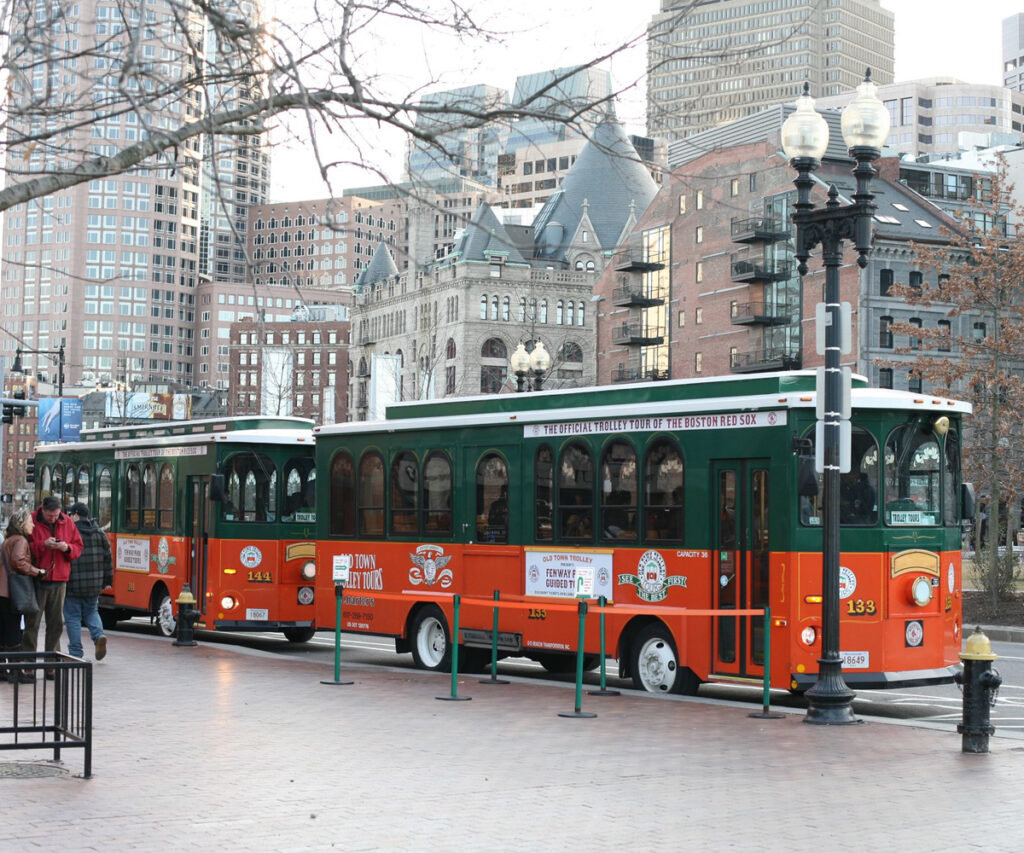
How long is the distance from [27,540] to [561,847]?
9643 millimetres

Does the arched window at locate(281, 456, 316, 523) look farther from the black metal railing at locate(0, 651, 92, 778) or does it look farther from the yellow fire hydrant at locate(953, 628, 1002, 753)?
the yellow fire hydrant at locate(953, 628, 1002, 753)

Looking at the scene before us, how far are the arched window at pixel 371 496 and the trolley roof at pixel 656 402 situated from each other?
1.70ft

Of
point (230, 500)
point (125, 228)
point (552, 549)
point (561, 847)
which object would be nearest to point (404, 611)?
point (552, 549)

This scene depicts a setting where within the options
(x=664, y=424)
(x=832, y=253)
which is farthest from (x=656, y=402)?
(x=832, y=253)

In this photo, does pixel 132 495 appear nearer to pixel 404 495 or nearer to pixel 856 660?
pixel 404 495

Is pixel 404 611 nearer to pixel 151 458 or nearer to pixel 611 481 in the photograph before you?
pixel 611 481

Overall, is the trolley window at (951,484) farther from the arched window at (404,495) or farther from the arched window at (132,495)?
the arched window at (132,495)

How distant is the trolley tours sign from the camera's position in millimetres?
15493

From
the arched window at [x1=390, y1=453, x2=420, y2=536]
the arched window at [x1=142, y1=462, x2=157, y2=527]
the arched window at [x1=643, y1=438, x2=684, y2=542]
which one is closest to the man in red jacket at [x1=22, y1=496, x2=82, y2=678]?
the arched window at [x1=390, y1=453, x2=420, y2=536]

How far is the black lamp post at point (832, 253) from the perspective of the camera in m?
14.1

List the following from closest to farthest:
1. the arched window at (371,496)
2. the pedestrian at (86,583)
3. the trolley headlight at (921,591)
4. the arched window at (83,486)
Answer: the trolley headlight at (921,591) < the pedestrian at (86,583) < the arched window at (371,496) < the arched window at (83,486)

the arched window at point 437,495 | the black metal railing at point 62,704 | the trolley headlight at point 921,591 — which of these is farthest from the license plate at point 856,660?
the black metal railing at point 62,704

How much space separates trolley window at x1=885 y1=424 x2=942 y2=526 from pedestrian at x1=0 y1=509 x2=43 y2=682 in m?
8.88

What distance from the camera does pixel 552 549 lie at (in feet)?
58.0
